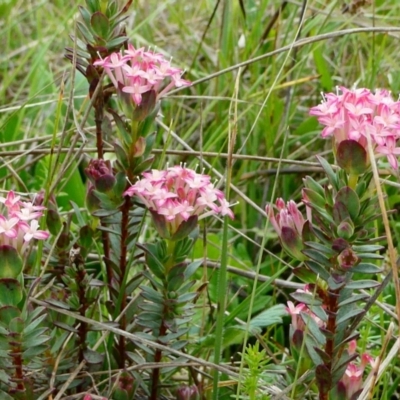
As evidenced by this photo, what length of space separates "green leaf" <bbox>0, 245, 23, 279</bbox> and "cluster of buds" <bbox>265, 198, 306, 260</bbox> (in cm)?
46

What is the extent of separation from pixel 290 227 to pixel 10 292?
0.52m

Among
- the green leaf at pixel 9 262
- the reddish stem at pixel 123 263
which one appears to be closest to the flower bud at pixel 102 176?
the reddish stem at pixel 123 263

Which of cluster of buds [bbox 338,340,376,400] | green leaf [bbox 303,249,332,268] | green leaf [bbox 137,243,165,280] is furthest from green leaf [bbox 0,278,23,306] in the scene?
cluster of buds [bbox 338,340,376,400]

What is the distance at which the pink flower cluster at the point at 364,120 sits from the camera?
45.2 inches

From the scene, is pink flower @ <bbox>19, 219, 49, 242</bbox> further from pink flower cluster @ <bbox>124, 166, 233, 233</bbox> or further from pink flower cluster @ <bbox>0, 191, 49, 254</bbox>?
pink flower cluster @ <bbox>124, 166, 233, 233</bbox>

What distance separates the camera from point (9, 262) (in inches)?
48.2

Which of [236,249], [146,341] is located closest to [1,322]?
[146,341]

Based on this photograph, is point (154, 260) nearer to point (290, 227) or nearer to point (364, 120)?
point (290, 227)

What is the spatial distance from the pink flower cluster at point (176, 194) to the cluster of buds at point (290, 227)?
94 millimetres

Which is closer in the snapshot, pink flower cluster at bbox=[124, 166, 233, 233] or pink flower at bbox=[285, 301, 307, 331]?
pink flower cluster at bbox=[124, 166, 233, 233]

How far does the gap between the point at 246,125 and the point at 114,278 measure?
1.21 meters

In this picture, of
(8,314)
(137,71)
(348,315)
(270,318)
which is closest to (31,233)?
(8,314)

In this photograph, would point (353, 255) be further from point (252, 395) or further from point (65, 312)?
point (65, 312)

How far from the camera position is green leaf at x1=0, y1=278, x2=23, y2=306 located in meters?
1.23
